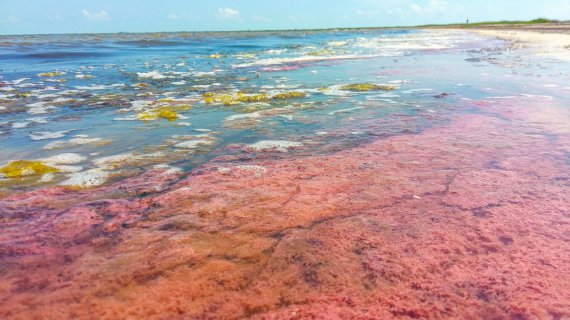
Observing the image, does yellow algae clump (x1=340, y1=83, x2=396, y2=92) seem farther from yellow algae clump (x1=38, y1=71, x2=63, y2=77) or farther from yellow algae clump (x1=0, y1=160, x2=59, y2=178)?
yellow algae clump (x1=38, y1=71, x2=63, y2=77)

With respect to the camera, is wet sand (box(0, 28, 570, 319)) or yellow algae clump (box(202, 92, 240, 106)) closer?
wet sand (box(0, 28, 570, 319))

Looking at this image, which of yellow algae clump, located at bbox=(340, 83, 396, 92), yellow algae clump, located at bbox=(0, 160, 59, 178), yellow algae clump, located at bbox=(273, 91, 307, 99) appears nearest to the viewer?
yellow algae clump, located at bbox=(0, 160, 59, 178)

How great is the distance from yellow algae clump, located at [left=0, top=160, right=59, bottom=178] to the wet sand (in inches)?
27.6

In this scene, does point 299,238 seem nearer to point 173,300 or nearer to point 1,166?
point 173,300

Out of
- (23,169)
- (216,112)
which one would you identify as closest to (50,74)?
(216,112)

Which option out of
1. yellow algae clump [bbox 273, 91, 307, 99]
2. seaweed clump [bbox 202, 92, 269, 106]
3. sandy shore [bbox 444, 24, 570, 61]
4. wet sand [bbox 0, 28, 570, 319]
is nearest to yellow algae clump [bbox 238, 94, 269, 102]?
seaweed clump [bbox 202, 92, 269, 106]

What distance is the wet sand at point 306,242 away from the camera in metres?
2.13

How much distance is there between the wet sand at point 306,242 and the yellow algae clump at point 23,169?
700 millimetres

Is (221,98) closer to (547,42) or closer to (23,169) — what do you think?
(23,169)

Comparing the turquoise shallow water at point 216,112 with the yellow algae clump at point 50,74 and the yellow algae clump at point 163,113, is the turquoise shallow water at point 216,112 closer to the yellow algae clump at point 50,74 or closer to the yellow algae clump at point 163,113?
the yellow algae clump at point 163,113

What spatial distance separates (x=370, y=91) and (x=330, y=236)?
7.17 metres

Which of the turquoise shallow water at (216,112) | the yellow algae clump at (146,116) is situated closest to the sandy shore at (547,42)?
the turquoise shallow water at (216,112)

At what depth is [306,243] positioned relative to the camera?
2.74 meters

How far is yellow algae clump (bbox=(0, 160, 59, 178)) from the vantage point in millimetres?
4461
